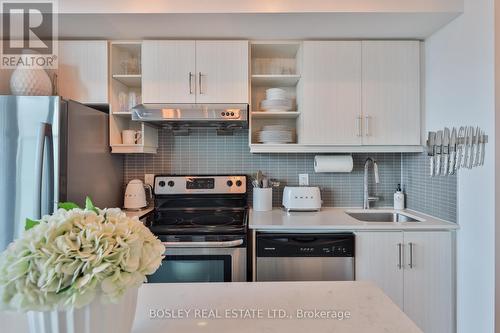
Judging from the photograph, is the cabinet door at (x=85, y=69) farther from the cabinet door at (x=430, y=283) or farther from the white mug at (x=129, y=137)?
the cabinet door at (x=430, y=283)

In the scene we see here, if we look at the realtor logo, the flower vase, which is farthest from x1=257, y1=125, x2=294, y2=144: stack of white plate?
the flower vase

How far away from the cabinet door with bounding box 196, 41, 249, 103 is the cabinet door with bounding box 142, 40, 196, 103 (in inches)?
2.6

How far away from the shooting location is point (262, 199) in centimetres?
217

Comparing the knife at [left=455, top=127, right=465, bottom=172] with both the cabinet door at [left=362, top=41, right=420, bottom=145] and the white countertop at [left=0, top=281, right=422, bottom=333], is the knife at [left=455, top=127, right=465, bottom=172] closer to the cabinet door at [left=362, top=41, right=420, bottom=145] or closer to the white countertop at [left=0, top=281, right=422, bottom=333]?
the white countertop at [left=0, top=281, right=422, bottom=333]

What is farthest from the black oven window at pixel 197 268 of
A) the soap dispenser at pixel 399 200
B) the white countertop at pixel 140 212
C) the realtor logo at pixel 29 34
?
the realtor logo at pixel 29 34

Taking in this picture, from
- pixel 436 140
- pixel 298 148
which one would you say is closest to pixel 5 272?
pixel 436 140

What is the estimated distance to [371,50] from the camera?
2.03m

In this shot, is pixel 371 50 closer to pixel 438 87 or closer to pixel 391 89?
pixel 391 89

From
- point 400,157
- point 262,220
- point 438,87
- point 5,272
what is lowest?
point 262,220

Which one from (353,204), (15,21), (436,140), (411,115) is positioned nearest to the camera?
(436,140)

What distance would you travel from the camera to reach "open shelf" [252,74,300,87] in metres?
2.09

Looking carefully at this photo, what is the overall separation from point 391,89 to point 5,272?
226 cm

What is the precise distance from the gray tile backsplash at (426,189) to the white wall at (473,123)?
10 cm

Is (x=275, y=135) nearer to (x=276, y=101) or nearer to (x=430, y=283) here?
(x=276, y=101)
